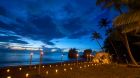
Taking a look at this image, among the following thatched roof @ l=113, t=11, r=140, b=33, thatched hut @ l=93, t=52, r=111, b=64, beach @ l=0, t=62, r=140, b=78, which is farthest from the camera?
thatched hut @ l=93, t=52, r=111, b=64

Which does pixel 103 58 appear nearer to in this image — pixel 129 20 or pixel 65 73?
pixel 65 73

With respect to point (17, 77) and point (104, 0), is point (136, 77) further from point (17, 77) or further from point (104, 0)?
point (104, 0)

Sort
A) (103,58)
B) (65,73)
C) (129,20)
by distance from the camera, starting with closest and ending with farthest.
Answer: (129,20) < (65,73) < (103,58)

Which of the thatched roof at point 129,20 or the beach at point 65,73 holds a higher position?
the thatched roof at point 129,20

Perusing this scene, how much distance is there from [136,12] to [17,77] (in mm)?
9080

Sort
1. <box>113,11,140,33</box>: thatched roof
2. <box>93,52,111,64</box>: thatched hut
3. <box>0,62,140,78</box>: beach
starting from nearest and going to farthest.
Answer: <box>113,11,140,33</box>: thatched roof → <box>0,62,140,78</box>: beach → <box>93,52,111,64</box>: thatched hut

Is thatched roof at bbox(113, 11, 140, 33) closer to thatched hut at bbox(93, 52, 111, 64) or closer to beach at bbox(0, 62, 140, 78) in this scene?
beach at bbox(0, 62, 140, 78)

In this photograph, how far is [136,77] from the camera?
746 inches

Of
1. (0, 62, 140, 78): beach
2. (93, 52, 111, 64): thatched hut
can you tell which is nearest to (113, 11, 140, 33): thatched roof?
(0, 62, 140, 78): beach

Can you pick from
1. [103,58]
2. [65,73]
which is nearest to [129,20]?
[65,73]

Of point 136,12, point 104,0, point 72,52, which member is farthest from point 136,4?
point 72,52

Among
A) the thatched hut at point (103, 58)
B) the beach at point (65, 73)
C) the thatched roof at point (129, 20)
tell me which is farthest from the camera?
the thatched hut at point (103, 58)

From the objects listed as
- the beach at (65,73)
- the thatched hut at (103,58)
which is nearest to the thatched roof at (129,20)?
the beach at (65,73)

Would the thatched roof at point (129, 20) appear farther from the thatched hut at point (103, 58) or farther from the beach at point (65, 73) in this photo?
the thatched hut at point (103, 58)
